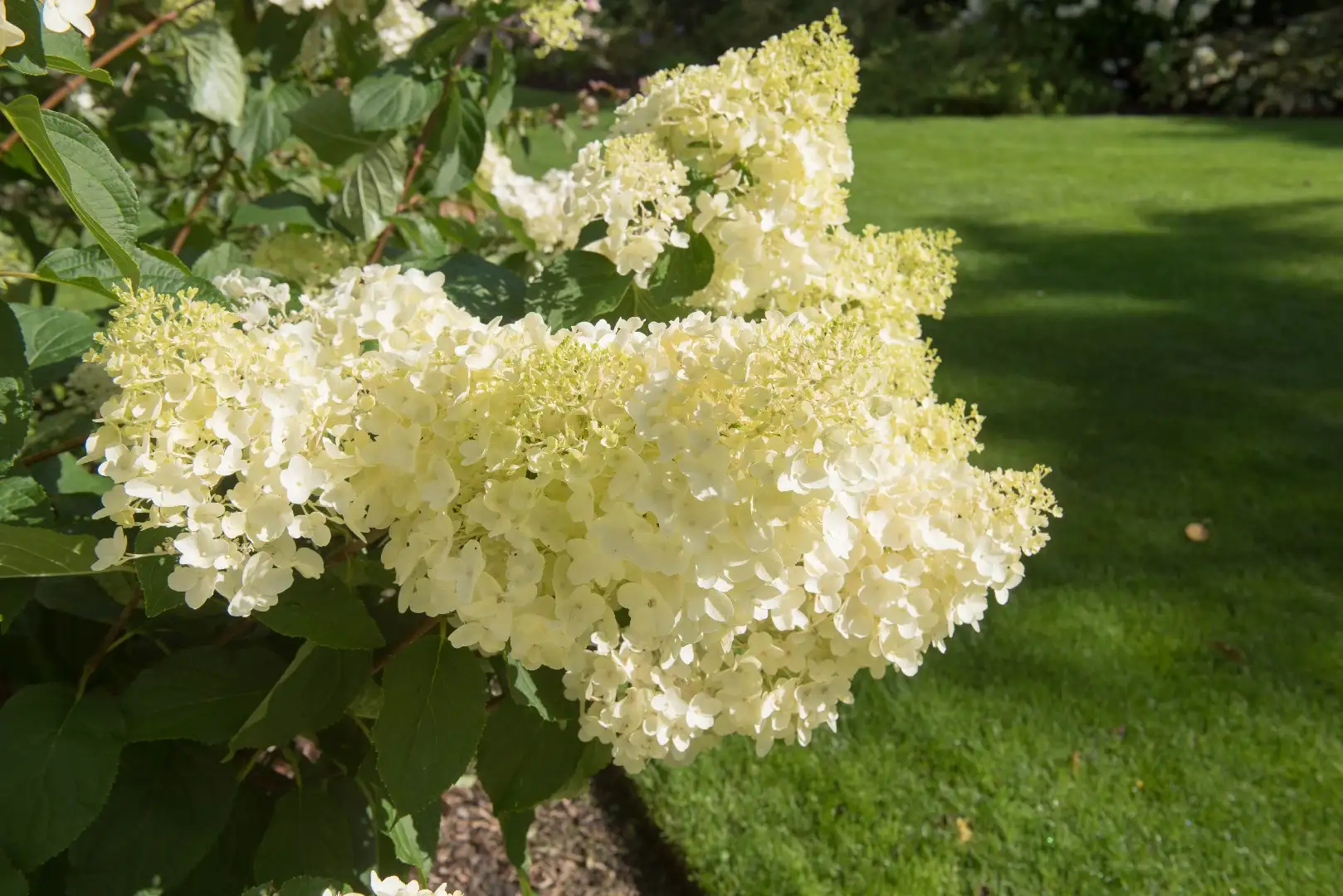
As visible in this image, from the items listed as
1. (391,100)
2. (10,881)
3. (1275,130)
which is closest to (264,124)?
(391,100)

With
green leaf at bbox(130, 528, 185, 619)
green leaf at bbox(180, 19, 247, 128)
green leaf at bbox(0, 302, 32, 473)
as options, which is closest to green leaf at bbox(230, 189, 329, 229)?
green leaf at bbox(180, 19, 247, 128)

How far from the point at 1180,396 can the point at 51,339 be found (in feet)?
12.7

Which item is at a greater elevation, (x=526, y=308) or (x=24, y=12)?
(x=24, y=12)

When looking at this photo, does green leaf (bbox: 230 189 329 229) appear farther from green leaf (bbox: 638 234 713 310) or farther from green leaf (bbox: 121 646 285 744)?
green leaf (bbox: 121 646 285 744)

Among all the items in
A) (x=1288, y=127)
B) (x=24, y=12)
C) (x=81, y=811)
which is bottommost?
(x=1288, y=127)

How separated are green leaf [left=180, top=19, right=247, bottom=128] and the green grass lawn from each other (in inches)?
58.2

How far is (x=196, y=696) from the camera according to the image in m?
1.04

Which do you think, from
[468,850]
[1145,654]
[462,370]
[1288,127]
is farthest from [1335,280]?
[462,370]

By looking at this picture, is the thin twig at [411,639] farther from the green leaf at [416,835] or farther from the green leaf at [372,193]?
the green leaf at [372,193]

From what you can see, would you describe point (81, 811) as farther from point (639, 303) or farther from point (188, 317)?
point (639, 303)

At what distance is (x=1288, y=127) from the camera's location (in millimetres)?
8516

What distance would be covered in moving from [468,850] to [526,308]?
128cm

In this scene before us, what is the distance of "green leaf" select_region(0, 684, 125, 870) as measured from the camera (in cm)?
94

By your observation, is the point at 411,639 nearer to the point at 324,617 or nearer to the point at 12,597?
the point at 324,617
